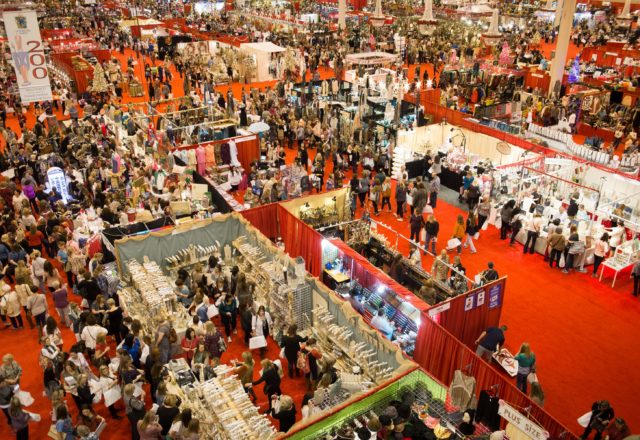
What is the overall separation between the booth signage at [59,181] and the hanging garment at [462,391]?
34.1 ft

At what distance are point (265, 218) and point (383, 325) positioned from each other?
4097 mm

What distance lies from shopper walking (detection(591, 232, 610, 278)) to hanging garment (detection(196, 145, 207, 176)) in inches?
395

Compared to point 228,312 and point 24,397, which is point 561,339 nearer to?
point 228,312

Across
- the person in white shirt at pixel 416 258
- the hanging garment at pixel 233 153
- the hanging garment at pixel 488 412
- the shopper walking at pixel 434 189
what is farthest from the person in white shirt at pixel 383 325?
the hanging garment at pixel 233 153

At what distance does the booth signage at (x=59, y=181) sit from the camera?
1300 centimetres

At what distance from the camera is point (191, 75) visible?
26.7m

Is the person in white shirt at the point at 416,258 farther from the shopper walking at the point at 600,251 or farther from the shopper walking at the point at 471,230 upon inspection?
the shopper walking at the point at 600,251

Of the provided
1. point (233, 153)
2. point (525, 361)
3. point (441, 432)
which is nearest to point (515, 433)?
point (441, 432)

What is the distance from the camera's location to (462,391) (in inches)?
276

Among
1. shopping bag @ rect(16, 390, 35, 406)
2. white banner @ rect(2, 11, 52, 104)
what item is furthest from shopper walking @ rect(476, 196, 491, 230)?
white banner @ rect(2, 11, 52, 104)

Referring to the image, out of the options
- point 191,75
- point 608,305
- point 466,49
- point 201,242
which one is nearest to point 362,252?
point 201,242

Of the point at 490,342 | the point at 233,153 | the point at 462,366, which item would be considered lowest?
the point at 490,342

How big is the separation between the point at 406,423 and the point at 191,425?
2540 mm

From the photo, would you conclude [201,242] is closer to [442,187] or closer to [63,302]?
[63,302]
